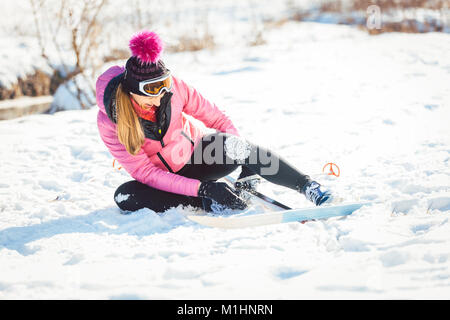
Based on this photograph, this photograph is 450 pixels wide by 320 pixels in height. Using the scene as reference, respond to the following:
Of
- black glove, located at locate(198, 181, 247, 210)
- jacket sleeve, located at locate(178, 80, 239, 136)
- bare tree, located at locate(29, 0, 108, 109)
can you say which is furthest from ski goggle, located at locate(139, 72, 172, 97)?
bare tree, located at locate(29, 0, 108, 109)

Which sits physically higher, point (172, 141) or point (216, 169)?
point (172, 141)

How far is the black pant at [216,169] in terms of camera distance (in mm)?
2398

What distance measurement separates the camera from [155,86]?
213 cm

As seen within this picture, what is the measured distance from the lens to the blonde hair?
2.13 meters

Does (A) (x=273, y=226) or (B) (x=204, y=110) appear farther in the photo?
(B) (x=204, y=110)

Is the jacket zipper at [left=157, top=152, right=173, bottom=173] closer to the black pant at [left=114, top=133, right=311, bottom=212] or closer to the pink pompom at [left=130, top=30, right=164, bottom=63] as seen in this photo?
the black pant at [left=114, top=133, right=311, bottom=212]

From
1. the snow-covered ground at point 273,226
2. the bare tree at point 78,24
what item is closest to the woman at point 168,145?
the snow-covered ground at point 273,226

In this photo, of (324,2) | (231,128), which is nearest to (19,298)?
(231,128)

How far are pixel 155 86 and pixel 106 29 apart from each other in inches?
250

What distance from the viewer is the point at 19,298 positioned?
64.4 inches

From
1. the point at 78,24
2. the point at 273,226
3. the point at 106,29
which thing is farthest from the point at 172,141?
the point at 106,29

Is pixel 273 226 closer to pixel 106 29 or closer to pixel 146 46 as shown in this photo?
pixel 146 46

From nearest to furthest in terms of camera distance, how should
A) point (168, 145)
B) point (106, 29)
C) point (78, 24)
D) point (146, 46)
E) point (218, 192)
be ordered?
point (146, 46)
point (218, 192)
point (168, 145)
point (78, 24)
point (106, 29)
